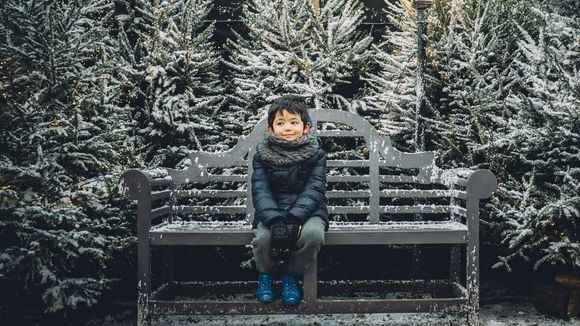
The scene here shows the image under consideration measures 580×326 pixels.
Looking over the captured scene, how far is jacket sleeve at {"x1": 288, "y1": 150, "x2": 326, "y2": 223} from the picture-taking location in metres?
3.34

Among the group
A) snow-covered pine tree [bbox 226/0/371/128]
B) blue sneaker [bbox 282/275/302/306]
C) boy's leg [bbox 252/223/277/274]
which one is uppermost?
snow-covered pine tree [bbox 226/0/371/128]

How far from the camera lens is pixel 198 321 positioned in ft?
14.2

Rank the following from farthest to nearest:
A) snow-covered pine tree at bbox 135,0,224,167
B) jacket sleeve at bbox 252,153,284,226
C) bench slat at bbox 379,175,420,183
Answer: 1. snow-covered pine tree at bbox 135,0,224,167
2. bench slat at bbox 379,175,420,183
3. jacket sleeve at bbox 252,153,284,226

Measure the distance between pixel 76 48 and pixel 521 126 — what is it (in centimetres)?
338

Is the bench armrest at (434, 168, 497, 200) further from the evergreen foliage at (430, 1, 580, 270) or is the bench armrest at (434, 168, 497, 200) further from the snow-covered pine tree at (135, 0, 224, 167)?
the snow-covered pine tree at (135, 0, 224, 167)

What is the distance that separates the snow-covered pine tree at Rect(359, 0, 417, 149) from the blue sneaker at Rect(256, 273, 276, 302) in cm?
196

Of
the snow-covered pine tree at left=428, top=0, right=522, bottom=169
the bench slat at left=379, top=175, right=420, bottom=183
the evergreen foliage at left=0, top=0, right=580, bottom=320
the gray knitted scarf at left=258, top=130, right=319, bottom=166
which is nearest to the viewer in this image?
the gray knitted scarf at left=258, top=130, right=319, bottom=166

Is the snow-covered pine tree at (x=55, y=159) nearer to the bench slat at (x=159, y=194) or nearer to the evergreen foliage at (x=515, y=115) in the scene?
the bench slat at (x=159, y=194)

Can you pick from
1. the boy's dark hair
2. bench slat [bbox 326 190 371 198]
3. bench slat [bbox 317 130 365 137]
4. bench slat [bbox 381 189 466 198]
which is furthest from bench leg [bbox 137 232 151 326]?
bench slat [bbox 381 189 466 198]

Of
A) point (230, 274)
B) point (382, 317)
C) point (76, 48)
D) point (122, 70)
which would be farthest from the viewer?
point (230, 274)

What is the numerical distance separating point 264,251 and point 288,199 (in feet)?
1.39

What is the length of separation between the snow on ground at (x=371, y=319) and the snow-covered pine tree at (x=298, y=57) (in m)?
1.72

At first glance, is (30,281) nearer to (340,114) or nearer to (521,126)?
(340,114)

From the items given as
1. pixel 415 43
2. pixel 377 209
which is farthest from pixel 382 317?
pixel 415 43
